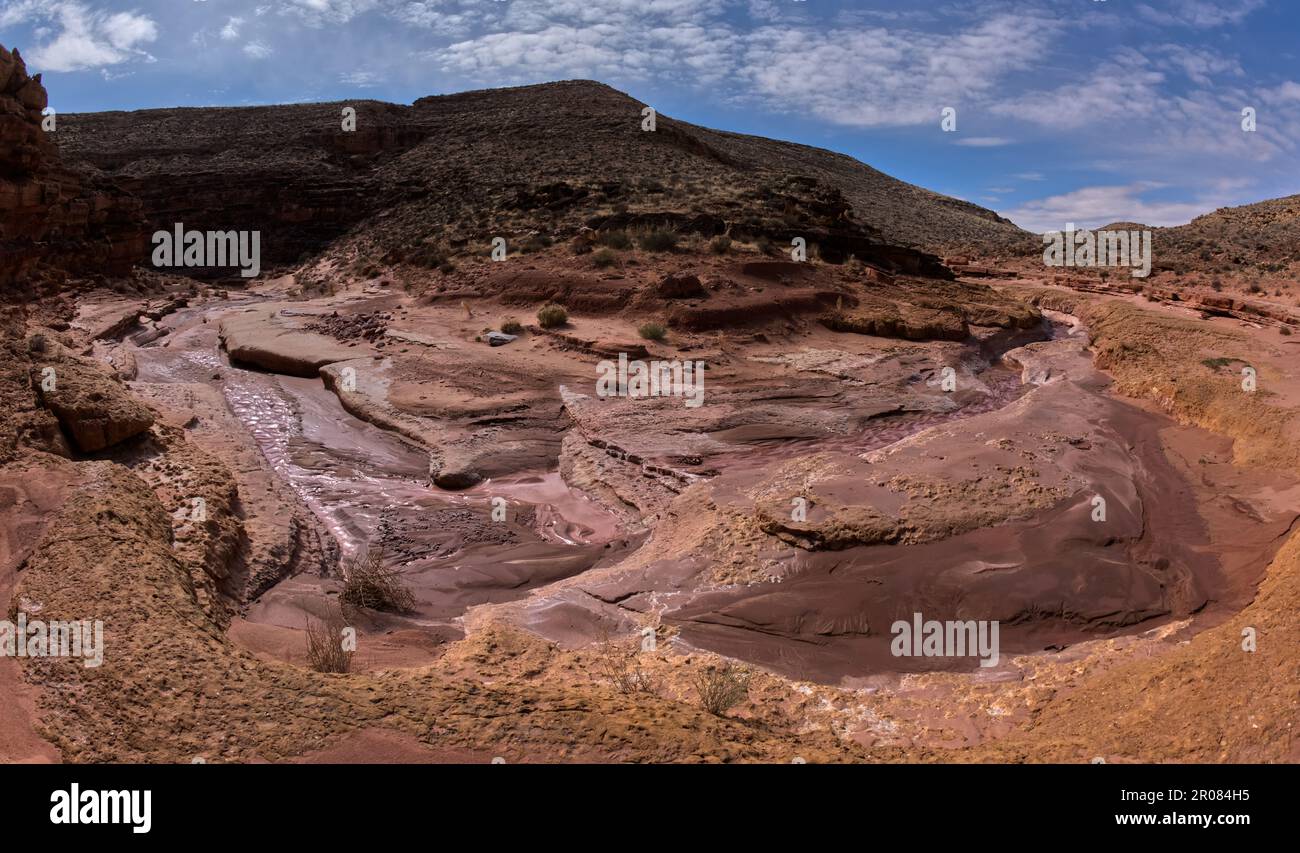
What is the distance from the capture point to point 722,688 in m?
4.83

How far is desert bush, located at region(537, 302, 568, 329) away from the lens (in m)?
16.8

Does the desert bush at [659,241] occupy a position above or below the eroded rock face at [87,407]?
above

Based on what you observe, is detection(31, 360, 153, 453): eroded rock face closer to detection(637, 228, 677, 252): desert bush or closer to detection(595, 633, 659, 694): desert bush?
detection(595, 633, 659, 694): desert bush

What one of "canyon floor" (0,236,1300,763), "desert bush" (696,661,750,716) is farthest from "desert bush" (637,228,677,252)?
"desert bush" (696,661,750,716)

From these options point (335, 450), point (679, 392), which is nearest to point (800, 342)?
point (679, 392)

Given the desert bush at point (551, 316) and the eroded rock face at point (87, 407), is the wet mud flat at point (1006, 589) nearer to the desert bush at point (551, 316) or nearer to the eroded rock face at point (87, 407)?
the eroded rock face at point (87, 407)

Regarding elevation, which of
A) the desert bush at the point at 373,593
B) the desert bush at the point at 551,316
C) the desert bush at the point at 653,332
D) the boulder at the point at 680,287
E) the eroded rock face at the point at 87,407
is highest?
the boulder at the point at 680,287

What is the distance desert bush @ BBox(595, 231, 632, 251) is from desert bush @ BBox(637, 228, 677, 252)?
0.35 m

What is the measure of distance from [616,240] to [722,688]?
1761cm

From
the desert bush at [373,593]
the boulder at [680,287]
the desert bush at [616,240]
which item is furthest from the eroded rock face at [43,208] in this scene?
the desert bush at [373,593]

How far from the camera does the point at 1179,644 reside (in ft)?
19.3

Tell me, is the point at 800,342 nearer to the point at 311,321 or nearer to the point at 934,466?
the point at 934,466

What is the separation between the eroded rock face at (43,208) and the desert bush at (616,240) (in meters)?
13.9

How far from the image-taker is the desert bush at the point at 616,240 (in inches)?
826
